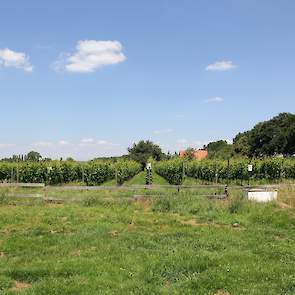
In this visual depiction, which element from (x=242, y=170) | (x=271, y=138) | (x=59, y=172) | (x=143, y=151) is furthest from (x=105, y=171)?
(x=271, y=138)

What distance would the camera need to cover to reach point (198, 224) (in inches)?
701

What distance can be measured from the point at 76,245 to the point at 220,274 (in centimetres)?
462

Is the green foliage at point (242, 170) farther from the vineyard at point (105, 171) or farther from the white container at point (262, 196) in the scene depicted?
the white container at point (262, 196)

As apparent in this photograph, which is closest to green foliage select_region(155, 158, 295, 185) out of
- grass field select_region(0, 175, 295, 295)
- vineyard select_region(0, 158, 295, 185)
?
vineyard select_region(0, 158, 295, 185)

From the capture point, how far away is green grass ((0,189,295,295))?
9.38 m

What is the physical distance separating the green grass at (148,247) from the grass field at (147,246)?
0.07ft

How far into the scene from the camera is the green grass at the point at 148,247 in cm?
938

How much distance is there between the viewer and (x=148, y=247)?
13.0 m

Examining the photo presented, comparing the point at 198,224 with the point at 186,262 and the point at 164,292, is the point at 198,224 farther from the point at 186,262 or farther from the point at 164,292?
the point at 164,292

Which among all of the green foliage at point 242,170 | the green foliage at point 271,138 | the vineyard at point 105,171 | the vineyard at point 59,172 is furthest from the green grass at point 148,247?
the green foliage at point 271,138

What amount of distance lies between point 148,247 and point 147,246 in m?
0.12

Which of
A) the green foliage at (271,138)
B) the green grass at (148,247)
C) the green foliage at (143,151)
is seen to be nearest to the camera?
the green grass at (148,247)

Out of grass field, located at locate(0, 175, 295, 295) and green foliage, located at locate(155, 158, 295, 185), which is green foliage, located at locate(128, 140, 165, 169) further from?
grass field, located at locate(0, 175, 295, 295)

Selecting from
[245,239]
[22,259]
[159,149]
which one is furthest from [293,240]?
[159,149]
